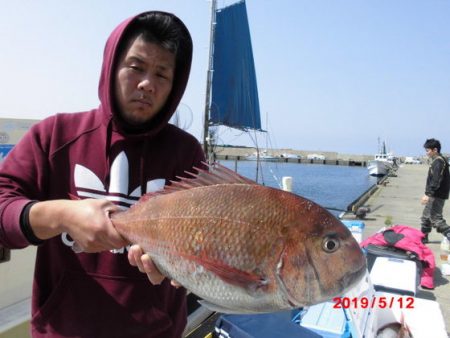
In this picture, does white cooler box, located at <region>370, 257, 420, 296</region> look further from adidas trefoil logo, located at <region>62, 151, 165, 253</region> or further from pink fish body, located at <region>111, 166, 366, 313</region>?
adidas trefoil logo, located at <region>62, 151, 165, 253</region>

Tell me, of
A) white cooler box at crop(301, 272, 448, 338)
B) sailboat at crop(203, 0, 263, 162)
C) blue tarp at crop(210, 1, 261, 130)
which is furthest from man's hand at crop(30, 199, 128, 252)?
blue tarp at crop(210, 1, 261, 130)

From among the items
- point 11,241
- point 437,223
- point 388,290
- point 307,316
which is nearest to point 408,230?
point 388,290

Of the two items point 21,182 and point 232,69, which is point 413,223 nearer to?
point 232,69

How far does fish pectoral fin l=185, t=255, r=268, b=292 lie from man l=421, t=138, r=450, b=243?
881 centimetres

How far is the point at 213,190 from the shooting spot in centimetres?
152

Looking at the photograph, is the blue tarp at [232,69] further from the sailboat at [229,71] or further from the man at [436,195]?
the man at [436,195]

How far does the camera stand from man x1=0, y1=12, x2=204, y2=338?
1706 mm

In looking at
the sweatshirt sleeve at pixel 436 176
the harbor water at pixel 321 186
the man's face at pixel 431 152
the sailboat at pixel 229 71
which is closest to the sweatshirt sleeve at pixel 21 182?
the harbor water at pixel 321 186

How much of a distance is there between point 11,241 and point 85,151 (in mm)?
534

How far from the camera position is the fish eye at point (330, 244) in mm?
1378

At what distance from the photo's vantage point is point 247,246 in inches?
54.0

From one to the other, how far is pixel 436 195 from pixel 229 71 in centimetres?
695
